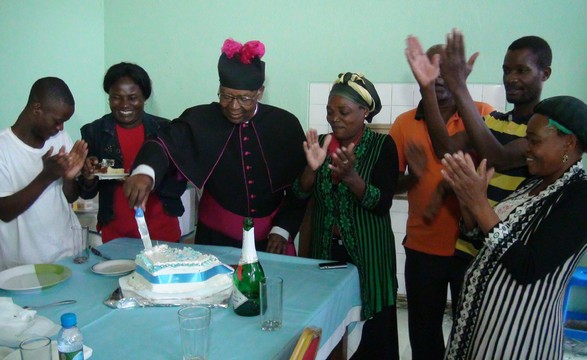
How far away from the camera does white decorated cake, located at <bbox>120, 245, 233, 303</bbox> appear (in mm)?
1645

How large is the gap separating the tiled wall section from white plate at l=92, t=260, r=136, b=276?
2.17 m

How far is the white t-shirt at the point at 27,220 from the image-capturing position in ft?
7.36

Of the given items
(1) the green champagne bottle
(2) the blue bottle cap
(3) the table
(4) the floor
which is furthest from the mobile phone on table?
(4) the floor

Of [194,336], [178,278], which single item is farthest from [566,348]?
[194,336]

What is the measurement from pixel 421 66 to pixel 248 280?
1.33 m

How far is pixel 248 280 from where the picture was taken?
1595 millimetres

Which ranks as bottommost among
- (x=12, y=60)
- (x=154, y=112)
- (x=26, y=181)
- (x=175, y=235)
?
(x=175, y=235)

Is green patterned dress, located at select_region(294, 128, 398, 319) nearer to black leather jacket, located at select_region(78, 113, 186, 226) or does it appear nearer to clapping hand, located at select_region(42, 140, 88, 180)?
black leather jacket, located at select_region(78, 113, 186, 226)

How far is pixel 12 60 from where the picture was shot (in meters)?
3.32

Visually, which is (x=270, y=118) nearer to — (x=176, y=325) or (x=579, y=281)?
(x=176, y=325)

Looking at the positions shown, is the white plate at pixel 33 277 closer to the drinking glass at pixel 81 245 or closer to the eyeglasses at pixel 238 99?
the drinking glass at pixel 81 245

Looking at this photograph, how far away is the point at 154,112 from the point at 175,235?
1816 mm

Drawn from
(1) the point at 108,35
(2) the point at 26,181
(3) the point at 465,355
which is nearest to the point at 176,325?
(3) the point at 465,355

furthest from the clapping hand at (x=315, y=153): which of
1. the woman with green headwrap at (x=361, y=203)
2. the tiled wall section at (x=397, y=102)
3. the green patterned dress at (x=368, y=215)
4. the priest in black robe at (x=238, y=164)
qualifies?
the tiled wall section at (x=397, y=102)
